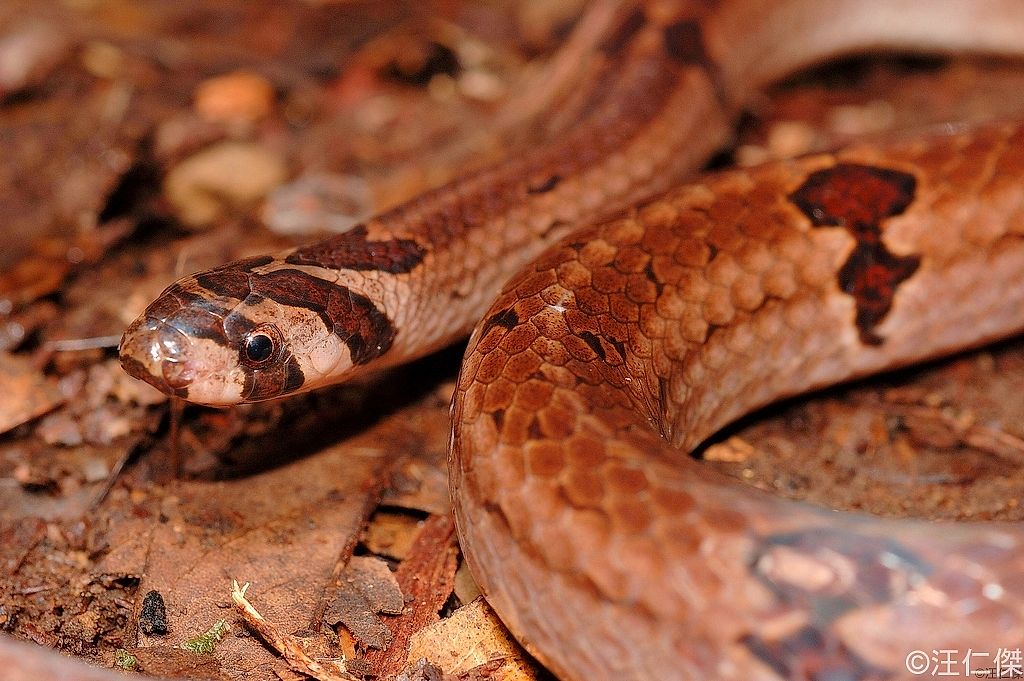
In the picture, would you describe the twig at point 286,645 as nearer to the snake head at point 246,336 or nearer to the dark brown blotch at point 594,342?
the snake head at point 246,336

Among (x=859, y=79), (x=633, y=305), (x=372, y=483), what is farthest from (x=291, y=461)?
(x=859, y=79)

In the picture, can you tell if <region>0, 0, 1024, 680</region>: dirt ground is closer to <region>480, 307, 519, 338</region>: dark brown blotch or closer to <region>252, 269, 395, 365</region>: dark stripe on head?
<region>252, 269, 395, 365</region>: dark stripe on head

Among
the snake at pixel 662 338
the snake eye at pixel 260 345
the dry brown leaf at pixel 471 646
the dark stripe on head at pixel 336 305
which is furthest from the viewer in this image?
the dark stripe on head at pixel 336 305

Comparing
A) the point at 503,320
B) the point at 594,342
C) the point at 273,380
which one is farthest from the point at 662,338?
the point at 273,380

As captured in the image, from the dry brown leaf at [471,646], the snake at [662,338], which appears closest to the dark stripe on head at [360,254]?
the snake at [662,338]

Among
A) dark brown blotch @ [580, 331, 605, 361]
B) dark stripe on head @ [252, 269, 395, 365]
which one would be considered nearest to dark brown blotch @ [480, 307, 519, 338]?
dark brown blotch @ [580, 331, 605, 361]

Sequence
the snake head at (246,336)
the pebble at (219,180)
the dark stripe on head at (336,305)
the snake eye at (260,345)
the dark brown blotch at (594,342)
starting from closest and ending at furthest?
the dark brown blotch at (594,342)
the snake head at (246,336)
the snake eye at (260,345)
the dark stripe on head at (336,305)
the pebble at (219,180)

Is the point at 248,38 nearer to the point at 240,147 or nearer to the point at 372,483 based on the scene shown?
the point at 240,147
